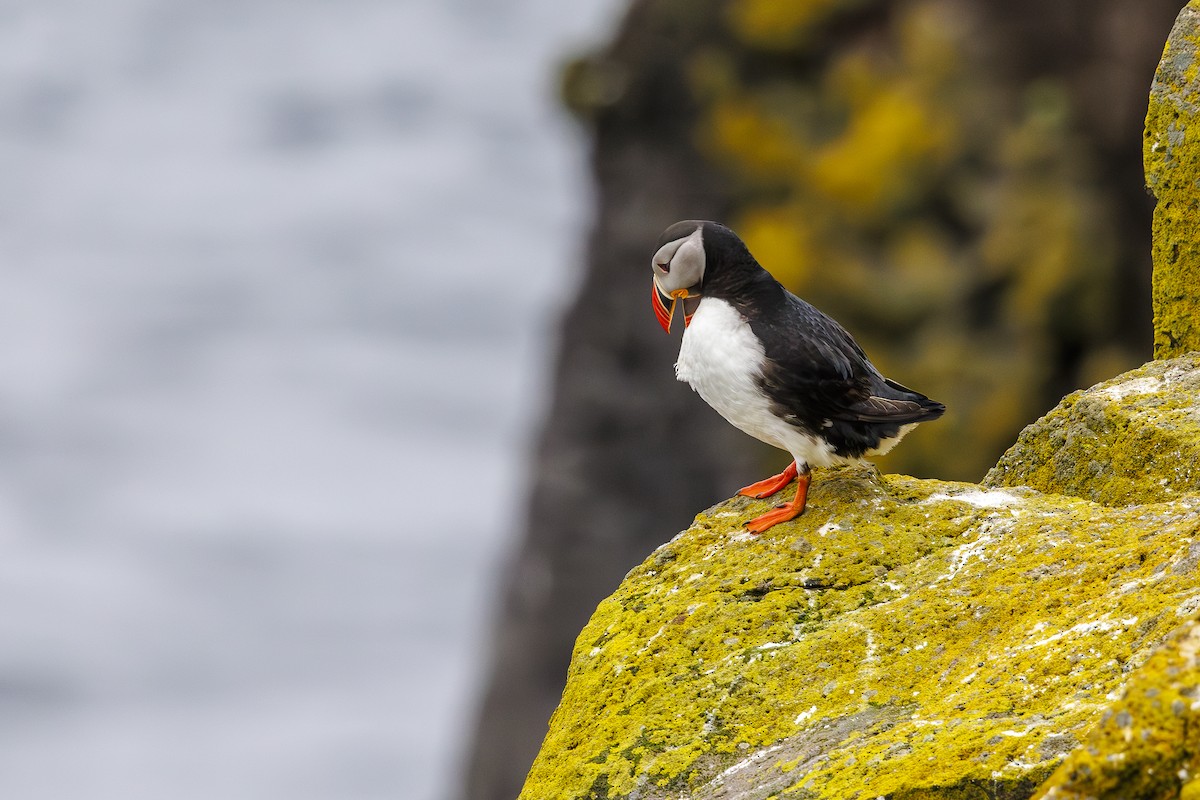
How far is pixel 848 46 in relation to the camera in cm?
3394

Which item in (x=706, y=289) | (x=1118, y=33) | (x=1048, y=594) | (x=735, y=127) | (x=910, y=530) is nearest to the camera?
(x=1048, y=594)

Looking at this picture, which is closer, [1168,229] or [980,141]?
[1168,229]

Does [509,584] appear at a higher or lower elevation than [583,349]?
lower

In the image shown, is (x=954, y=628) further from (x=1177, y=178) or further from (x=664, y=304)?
(x=1177, y=178)

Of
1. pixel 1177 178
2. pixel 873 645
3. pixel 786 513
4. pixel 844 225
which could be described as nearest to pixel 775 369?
pixel 786 513

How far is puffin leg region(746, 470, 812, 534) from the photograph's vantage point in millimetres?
6609

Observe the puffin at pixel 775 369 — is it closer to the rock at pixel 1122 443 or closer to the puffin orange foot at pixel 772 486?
the puffin orange foot at pixel 772 486

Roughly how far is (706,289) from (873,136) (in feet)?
89.2

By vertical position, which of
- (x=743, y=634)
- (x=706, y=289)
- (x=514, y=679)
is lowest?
(x=743, y=634)

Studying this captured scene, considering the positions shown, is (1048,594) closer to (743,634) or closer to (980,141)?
(743,634)

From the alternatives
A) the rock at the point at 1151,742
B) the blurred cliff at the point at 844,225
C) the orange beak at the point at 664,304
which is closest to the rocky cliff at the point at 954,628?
the rock at the point at 1151,742

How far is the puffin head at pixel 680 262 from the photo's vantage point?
6.96 metres

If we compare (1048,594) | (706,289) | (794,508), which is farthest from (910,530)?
(706,289)

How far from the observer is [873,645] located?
5.52m
